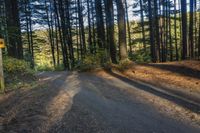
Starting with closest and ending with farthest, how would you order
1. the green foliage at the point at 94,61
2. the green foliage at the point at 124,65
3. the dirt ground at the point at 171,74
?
the dirt ground at the point at 171,74 → the green foliage at the point at 124,65 → the green foliage at the point at 94,61

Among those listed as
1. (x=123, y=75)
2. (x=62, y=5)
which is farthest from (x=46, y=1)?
(x=123, y=75)

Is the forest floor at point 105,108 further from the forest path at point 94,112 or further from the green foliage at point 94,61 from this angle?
the green foliage at point 94,61

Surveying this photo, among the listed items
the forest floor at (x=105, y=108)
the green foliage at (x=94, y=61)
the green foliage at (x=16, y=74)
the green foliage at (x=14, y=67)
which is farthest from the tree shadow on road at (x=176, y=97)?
the green foliage at (x=14, y=67)

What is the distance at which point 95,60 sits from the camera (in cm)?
1748

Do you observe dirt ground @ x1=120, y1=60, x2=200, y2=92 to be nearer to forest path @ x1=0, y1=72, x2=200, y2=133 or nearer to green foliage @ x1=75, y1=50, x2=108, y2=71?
forest path @ x1=0, y1=72, x2=200, y2=133

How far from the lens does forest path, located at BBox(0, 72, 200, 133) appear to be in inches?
243

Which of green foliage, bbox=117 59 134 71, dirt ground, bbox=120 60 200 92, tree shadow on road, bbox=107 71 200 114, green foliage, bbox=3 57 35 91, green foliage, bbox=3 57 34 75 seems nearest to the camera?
tree shadow on road, bbox=107 71 200 114

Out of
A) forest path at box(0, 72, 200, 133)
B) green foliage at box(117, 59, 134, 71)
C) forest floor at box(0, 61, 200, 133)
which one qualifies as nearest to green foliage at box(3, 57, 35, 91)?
forest floor at box(0, 61, 200, 133)

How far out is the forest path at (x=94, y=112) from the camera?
617 centimetres

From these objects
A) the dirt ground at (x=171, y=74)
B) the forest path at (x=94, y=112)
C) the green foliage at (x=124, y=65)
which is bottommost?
the forest path at (x=94, y=112)

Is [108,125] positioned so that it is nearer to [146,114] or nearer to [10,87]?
[146,114]

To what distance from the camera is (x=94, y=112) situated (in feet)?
23.8

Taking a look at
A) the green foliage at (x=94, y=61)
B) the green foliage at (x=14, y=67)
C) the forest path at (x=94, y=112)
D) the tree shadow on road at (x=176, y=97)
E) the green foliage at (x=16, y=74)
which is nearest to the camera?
the forest path at (x=94, y=112)

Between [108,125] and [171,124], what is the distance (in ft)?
4.13
